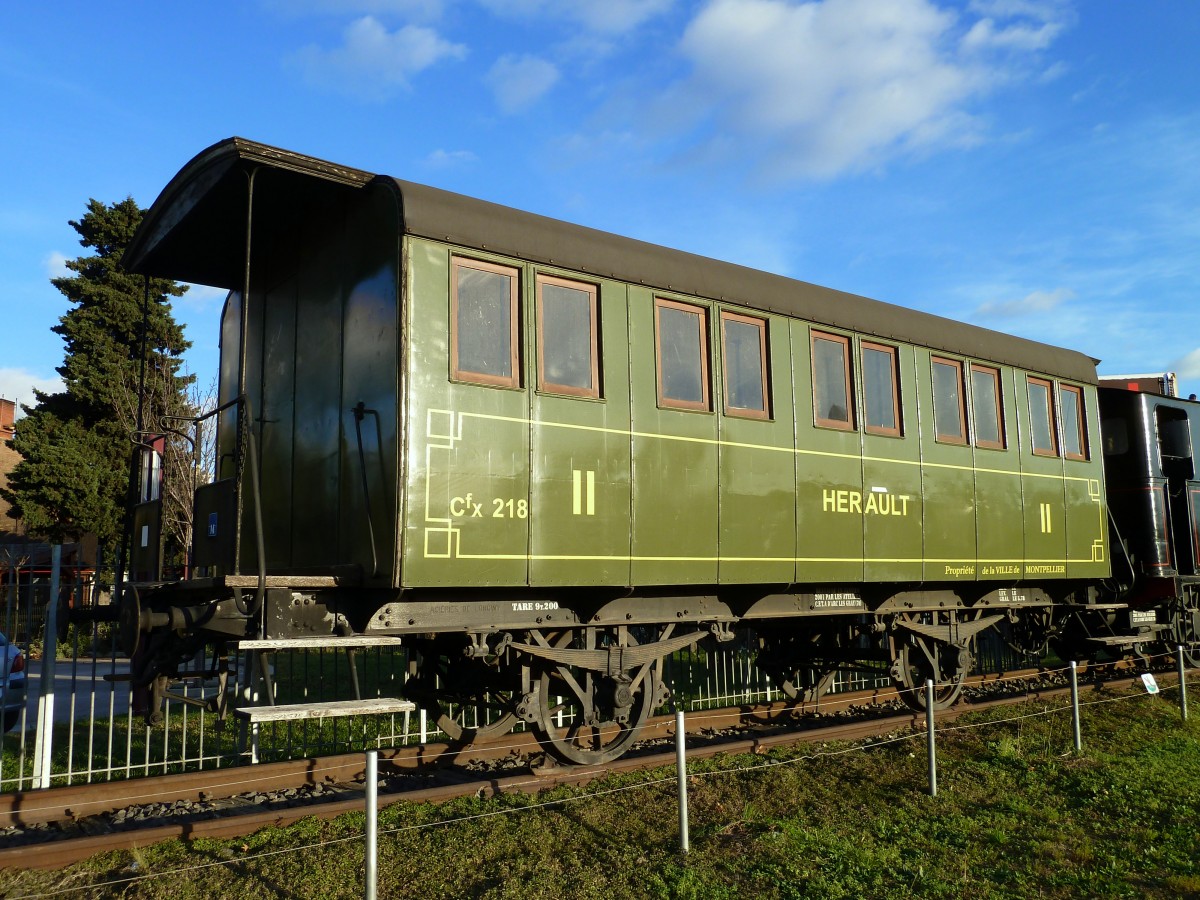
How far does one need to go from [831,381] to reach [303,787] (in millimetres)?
5609

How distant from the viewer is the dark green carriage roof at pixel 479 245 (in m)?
6.07

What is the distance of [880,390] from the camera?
8.88 m

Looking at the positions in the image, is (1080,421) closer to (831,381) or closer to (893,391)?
(893,391)

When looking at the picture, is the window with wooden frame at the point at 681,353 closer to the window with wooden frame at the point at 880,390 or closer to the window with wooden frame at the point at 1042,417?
the window with wooden frame at the point at 880,390

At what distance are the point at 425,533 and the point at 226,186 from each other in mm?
2937

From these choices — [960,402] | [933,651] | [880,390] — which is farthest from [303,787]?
[960,402]

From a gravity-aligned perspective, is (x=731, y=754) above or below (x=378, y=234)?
below

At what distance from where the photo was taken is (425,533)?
228 inches

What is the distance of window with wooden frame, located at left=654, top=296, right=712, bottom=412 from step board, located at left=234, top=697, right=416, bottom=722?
10.1ft

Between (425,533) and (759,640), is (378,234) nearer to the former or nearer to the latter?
(425,533)

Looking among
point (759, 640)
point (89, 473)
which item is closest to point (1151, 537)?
point (759, 640)

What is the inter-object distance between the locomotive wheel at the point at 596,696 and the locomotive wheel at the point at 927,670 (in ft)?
10.7

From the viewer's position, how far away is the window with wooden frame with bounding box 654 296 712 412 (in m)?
7.20

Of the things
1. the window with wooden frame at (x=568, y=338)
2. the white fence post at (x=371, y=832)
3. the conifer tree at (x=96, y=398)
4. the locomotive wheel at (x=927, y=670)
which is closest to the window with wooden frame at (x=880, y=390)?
the locomotive wheel at (x=927, y=670)
